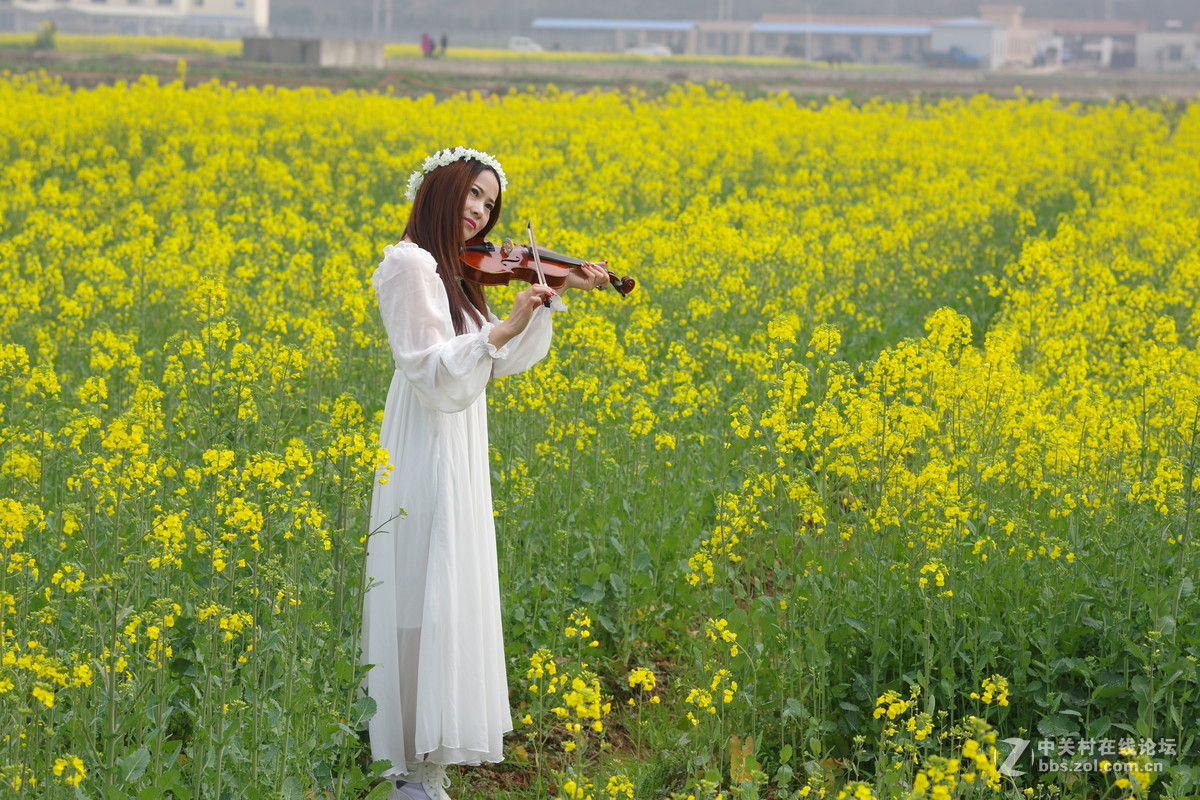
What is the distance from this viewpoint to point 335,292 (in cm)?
698

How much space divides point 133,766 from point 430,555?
88cm

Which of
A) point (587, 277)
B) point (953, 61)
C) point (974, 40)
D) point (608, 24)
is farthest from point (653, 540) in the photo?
point (608, 24)

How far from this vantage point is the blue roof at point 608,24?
10431 cm

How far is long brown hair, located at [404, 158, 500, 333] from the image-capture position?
11.8 ft

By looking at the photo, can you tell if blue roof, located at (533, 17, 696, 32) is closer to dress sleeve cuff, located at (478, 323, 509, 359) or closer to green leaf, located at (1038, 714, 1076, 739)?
green leaf, located at (1038, 714, 1076, 739)

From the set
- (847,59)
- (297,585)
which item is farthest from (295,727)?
(847,59)

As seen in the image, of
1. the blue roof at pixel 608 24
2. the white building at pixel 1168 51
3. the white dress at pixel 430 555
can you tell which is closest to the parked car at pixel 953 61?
the white building at pixel 1168 51

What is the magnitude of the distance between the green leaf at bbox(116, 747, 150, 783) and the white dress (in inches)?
23.2

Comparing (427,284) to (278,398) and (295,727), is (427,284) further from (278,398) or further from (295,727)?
(278,398)

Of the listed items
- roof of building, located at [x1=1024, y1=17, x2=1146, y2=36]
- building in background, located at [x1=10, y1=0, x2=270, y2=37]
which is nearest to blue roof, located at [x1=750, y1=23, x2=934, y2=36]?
roof of building, located at [x1=1024, y1=17, x2=1146, y2=36]

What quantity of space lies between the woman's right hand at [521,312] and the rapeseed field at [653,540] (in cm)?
49

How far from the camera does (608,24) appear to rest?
112312mm

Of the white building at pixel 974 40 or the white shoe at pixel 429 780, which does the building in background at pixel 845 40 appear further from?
the white shoe at pixel 429 780

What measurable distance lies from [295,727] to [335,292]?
389 cm
